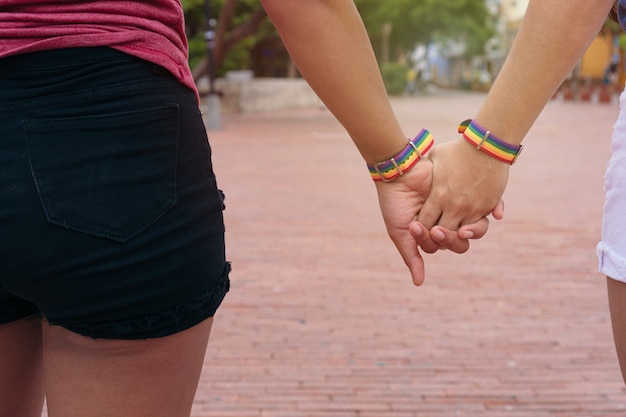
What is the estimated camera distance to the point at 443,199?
1979 mm

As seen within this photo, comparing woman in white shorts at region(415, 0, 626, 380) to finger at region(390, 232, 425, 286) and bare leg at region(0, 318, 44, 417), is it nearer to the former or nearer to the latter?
finger at region(390, 232, 425, 286)

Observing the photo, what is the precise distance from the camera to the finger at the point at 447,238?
77.5 inches

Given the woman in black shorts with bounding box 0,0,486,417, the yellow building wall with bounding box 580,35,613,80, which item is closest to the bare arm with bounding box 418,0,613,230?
the woman in black shorts with bounding box 0,0,486,417

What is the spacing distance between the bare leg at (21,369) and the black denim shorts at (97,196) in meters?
0.19

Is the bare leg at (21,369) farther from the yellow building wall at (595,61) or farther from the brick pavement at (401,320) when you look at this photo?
the yellow building wall at (595,61)

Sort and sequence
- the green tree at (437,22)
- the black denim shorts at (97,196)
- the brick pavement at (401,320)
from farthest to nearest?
the green tree at (437,22) → the brick pavement at (401,320) → the black denim shorts at (97,196)

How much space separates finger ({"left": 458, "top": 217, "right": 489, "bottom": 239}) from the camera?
1.96 meters

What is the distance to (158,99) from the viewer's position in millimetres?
1244

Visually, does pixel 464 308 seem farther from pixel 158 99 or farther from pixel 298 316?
pixel 158 99

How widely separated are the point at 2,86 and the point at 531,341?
12.0 feet

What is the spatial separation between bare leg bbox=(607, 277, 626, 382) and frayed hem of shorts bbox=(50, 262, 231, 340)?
2.08 feet

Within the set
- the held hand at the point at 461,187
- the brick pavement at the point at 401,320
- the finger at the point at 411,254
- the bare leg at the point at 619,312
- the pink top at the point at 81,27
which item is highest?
the pink top at the point at 81,27

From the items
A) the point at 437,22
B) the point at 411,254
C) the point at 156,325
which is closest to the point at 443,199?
the point at 411,254

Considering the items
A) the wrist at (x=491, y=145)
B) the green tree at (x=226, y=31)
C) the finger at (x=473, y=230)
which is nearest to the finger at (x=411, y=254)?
the finger at (x=473, y=230)
